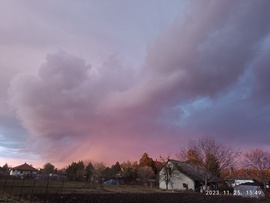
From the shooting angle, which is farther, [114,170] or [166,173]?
[114,170]

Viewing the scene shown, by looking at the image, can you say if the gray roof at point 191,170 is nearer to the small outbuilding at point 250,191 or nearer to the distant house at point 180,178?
the distant house at point 180,178

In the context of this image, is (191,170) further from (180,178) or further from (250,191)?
(250,191)

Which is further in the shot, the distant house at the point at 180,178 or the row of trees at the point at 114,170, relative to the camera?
the row of trees at the point at 114,170

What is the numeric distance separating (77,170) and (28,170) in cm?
5051

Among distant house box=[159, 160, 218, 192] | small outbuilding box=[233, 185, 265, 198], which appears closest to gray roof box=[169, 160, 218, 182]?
distant house box=[159, 160, 218, 192]

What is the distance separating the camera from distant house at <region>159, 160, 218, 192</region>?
65125 millimetres

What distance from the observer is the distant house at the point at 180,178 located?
65.1 metres

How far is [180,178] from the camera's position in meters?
67.4

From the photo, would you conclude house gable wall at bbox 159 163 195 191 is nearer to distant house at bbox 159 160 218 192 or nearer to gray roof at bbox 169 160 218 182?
distant house at bbox 159 160 218 192

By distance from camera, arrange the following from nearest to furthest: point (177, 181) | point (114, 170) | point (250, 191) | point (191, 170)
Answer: point (250, 191) < point (177, 181) < point (191, 170) < point (114, 170)

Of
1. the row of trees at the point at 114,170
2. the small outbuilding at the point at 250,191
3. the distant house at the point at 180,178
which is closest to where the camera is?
the small outbuilding at the point at 250,191

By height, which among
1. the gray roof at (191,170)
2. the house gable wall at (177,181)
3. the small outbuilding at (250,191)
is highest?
the gray roof at (191,170)

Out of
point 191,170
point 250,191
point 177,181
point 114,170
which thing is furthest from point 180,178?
point 114,170

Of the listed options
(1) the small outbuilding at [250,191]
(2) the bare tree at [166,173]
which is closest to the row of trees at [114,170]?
(2) the bare tree at [166,173]
